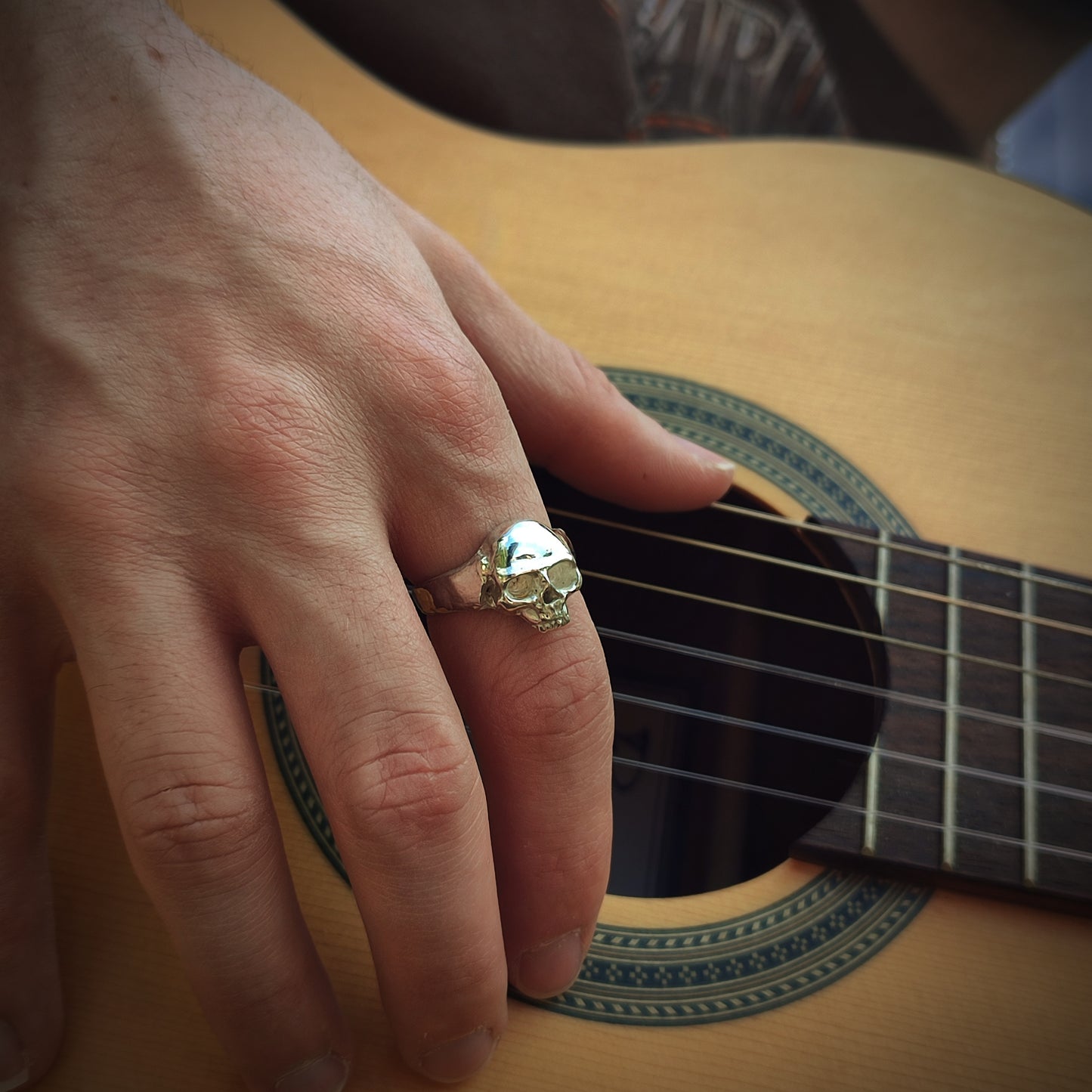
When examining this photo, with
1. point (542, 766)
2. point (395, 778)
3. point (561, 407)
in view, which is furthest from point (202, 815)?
point (561, 407)

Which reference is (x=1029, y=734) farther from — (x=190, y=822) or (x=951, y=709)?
(x=190, y=822)

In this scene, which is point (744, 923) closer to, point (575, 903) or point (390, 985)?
point (575, 903)

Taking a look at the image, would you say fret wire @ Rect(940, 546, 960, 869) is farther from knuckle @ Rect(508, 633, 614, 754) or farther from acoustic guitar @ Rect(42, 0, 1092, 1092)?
knuckle @ Rect(508, 633, 614, 754)

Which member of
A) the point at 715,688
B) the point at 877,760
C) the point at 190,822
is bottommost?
the point at 715,688

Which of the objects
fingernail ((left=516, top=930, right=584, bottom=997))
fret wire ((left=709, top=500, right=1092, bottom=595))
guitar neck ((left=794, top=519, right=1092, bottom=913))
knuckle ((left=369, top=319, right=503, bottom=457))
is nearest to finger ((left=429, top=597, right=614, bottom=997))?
fingernail ((left=516, top=930, right=584, bottom=997))

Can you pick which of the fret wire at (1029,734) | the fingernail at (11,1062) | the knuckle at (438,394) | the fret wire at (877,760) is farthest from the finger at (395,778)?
the fret wire at (1029,734)

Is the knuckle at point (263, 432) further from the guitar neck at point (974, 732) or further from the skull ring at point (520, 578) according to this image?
the guitar neck at point (974, 732)
